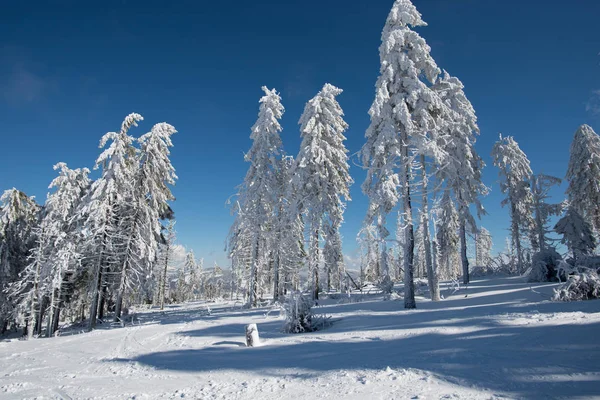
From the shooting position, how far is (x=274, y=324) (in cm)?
1180

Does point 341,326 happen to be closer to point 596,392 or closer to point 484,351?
point 484,351

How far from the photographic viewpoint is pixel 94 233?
18.3 meters

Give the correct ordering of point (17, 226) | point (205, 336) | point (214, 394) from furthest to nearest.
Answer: point (17, 226) → point (205, 336) → point (214, 394)

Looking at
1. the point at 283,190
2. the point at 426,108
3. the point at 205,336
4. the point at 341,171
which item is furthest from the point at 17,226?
the point at 426,108

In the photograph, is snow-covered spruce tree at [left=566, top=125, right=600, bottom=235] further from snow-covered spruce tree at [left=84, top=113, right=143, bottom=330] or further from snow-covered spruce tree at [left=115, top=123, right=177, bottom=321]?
snow-covered spruce tree at [left=84, top=113, right=143, bottom=330]

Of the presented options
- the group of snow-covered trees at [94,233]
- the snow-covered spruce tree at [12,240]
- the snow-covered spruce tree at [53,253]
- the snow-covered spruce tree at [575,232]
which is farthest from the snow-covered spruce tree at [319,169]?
the snow-covered spruce tree at [12,240]

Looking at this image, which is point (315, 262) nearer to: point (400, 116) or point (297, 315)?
point (297, 315)

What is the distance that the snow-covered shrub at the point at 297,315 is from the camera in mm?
9883

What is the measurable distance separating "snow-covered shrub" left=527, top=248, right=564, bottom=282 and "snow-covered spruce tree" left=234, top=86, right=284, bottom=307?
15575mm

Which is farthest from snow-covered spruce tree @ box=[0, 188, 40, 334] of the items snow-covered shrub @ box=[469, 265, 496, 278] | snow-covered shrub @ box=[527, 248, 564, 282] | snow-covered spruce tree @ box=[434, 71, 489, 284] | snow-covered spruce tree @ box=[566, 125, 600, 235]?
snow-covered spruce tree @ box=[566, 125, 600, 235]

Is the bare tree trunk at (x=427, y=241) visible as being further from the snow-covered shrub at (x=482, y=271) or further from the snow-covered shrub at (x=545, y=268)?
the snow-covered shrub at (x=482, y=271)

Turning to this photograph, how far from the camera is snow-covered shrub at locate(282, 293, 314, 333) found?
988 centimetres

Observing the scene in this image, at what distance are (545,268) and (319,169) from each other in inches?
526

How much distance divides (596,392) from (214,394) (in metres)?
5.83
